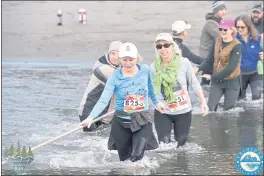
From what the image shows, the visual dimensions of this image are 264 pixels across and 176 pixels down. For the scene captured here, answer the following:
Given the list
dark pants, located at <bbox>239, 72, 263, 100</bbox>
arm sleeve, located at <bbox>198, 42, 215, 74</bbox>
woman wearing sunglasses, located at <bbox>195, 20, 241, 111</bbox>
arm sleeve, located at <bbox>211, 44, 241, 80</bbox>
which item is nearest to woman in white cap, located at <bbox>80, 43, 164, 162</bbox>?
woman wearing sunglasses, located at <bbox>195, 20, 241, 111</bbox>

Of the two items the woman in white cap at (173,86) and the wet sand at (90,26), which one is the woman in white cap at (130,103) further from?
the wet sand at (90,26)

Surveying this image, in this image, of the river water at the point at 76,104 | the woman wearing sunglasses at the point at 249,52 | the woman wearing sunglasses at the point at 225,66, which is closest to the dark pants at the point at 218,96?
the woman wearing sunglasses at the point at 225,66

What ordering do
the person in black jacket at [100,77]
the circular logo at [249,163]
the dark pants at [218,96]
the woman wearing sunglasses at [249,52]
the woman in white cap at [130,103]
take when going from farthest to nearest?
the woman wearing sunglasses at [249,52]
the dark pants at [218,96]
the person in black jacket at [100,77]
the woman in white cap at [130,103]
the circular logo at [249,163]

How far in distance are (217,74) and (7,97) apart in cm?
397

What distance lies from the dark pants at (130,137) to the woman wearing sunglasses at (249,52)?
512cm

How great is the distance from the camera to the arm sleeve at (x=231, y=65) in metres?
12.2

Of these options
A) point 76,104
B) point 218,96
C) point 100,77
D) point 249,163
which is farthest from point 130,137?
point 76,104

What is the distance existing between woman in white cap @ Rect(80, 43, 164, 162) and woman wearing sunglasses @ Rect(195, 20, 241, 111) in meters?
3.35

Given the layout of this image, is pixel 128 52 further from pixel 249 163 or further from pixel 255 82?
pixel 255 82

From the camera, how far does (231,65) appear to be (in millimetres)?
12312

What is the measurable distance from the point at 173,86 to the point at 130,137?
111cm

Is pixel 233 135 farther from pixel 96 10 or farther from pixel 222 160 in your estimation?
pixel 96 10

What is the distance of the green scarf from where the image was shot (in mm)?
9609

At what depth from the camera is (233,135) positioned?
11.0 m
